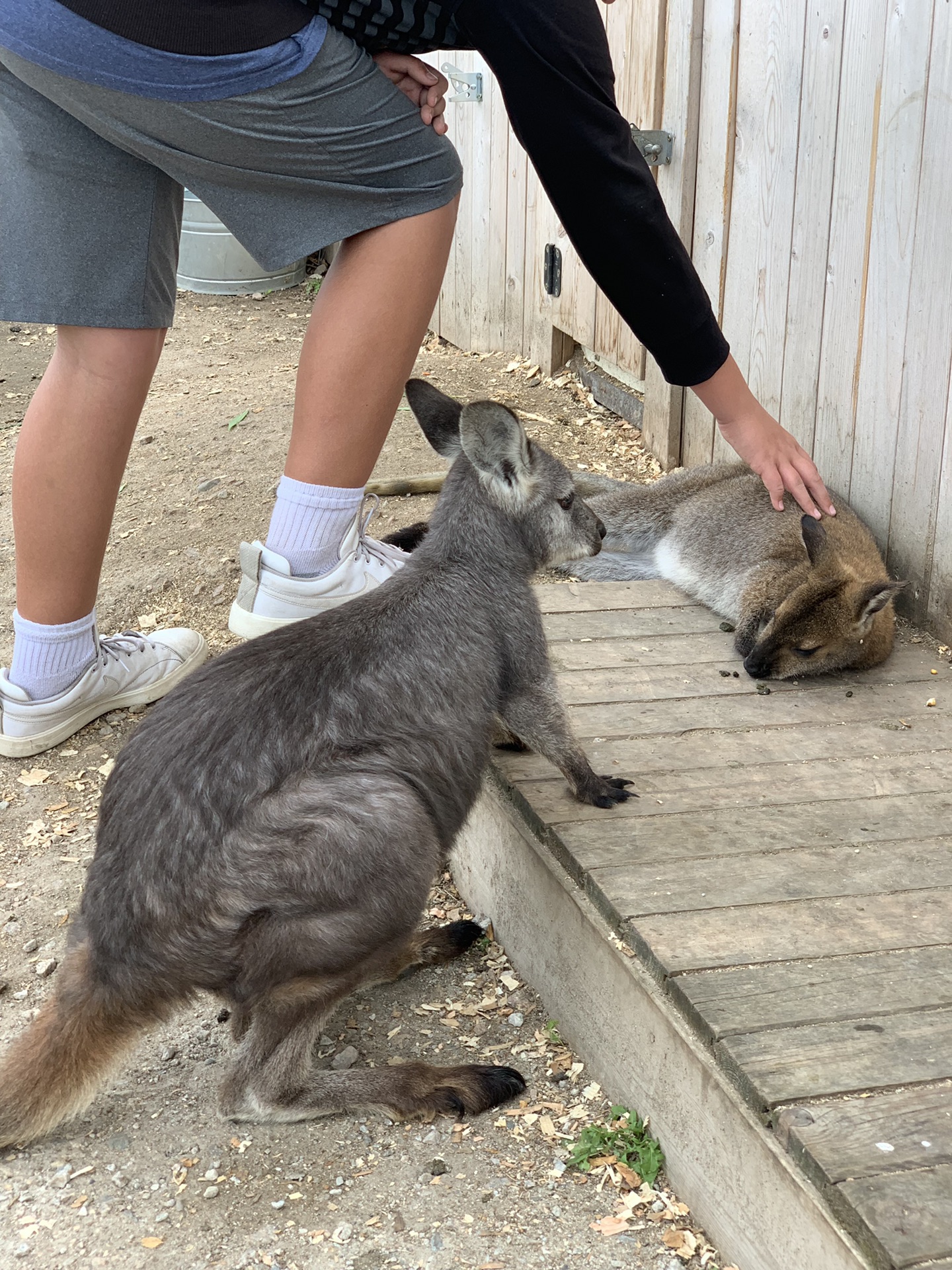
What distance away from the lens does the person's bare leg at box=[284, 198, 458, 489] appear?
10.8 ft

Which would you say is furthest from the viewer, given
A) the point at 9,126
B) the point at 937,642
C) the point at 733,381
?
the point at 937,642

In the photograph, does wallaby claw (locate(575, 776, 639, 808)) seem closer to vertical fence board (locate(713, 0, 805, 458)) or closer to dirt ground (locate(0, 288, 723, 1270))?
dirt ground (locate(0, 288, 723, 1270))

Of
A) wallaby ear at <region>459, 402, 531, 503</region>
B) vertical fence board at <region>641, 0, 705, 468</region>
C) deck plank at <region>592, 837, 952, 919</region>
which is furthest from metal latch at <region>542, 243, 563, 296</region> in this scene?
deck plank at <region>592, 837, 952, 919</region>

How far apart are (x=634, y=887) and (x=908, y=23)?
2581 millimetres

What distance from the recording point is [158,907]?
2.33 m

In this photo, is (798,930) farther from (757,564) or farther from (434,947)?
(757,564)

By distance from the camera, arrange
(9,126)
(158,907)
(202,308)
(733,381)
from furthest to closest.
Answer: (202,308), (733,381), (9,126), (158,907)

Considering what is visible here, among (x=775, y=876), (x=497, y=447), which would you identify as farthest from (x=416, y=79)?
(x=775, y=876)

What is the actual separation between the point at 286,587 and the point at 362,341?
2.35 feet

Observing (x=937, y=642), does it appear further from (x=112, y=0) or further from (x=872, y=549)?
(x=112, y=0)

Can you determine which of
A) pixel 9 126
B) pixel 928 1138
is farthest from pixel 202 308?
pixel 928 1138

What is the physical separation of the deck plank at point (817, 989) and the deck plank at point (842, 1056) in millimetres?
27

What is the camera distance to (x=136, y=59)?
2795 mm

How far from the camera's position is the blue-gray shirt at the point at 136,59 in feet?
9.10
